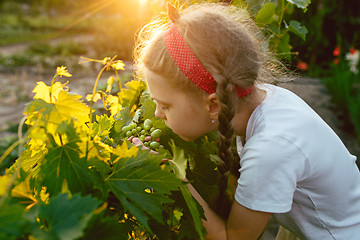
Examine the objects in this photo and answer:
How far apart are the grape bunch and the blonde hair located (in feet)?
0.65

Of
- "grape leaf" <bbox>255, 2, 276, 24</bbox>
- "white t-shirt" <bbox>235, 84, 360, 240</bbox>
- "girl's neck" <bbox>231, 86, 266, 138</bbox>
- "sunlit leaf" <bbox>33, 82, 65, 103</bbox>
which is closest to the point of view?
"sunlit leaf" <bbox>33, 82, 65, 103</bbox>

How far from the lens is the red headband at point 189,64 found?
1224 mm

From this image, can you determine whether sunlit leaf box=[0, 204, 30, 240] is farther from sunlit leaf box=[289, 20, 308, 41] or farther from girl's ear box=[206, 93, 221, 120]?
sunlit leaf box=[289, 20, 308, 41]

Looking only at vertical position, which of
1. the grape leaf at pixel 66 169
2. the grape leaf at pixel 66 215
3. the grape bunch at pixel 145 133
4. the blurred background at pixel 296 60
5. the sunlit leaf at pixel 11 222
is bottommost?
the blurred background at pixel 296 60

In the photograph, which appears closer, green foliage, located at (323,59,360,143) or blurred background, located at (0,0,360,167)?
blurred background, located at (0,0,360,167)

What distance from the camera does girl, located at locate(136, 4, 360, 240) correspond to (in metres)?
1.16

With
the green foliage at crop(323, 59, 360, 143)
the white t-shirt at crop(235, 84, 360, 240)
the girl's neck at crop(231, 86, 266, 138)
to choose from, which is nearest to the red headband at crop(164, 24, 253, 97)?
the girl's neck at crop(231, 86, 266, 138)

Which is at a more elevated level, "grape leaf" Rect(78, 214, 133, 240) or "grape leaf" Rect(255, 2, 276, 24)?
"grape leaf" Rect(255, 2, 276, 24)

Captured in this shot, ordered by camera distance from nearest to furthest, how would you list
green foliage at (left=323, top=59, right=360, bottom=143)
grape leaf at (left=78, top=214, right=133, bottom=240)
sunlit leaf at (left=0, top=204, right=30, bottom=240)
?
1. sunlit leaf at (left=0, top=204, right=30, bottom=240)
2. grape leaf at (left=78, top=214, right=133, bottom=240)
3. green foliage at (left=323, top=59, right=360, bottom=143)

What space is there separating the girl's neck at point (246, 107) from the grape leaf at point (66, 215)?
85 cm

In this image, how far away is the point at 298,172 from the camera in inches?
47.1

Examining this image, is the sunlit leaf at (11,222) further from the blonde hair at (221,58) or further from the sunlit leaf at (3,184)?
the blonde hair at (221,58)

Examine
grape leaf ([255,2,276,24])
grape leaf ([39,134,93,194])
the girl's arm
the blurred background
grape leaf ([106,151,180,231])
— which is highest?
grape leaf ([255,2,276,24])

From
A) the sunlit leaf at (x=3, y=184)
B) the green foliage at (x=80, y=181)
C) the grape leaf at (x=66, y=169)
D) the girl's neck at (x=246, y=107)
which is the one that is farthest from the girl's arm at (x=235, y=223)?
the sunlit leaf at (x=3, y=184)
